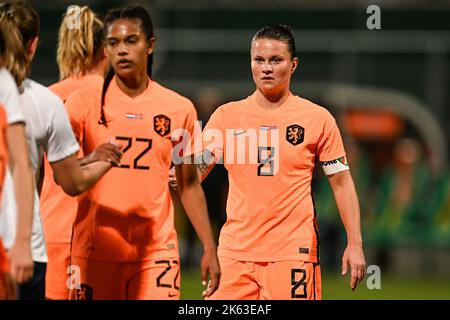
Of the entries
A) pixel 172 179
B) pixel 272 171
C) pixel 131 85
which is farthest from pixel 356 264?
pixel 131 85

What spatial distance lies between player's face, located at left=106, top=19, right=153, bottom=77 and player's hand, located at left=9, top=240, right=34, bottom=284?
2.13 meters

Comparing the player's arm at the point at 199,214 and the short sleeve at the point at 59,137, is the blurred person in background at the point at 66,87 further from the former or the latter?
the short sleeve at the point at 59,137

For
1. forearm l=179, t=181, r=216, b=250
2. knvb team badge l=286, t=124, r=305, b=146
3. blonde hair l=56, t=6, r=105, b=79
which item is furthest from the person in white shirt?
blonde hair l=56, t=6, r=105, b=79

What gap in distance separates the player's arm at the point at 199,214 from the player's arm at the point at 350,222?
2.81 feet

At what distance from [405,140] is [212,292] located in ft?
41.0

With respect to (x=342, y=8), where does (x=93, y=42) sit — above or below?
below

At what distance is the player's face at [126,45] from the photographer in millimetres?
6691

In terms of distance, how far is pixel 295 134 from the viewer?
22.7 feet

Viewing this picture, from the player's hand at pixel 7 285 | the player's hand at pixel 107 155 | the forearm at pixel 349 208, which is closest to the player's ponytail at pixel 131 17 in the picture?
the player's hand at pixel 107 155

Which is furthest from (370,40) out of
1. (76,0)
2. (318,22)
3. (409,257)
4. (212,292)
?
(212,292)

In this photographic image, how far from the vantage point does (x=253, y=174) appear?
6832 mm
